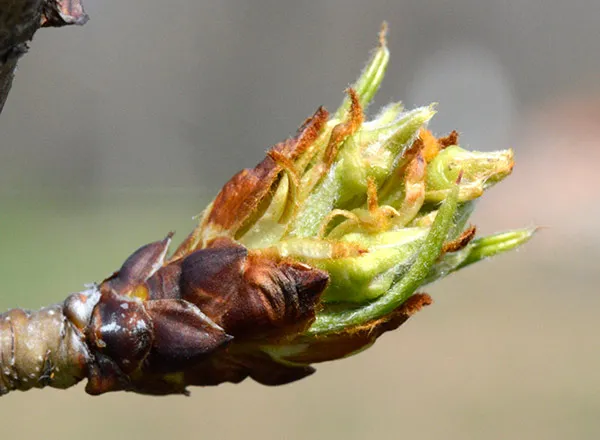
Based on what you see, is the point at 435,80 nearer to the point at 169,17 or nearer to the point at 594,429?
the point at 169,17

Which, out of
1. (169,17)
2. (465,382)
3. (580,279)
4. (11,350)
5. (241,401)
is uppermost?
(169,17)

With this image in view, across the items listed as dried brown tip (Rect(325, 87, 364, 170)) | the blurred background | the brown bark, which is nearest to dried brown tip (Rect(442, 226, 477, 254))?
dried brown tip (Rect(325, 87, 364, 170))

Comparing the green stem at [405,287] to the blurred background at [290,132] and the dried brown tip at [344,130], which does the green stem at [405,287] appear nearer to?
the dried brown tip at [344,130]

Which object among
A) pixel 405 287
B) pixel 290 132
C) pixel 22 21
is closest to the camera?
pixel 22 21

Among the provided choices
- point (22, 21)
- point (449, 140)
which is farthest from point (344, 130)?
point (22, 21)

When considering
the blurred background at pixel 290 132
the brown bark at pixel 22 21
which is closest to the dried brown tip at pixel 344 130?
the brown bark at pixel 22 21

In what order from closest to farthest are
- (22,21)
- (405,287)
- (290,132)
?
(22,21) < (405,287) < (290,132)

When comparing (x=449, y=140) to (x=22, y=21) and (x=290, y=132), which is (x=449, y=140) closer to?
(x=22, y=21)

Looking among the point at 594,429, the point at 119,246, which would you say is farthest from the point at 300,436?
the point at 119,246
